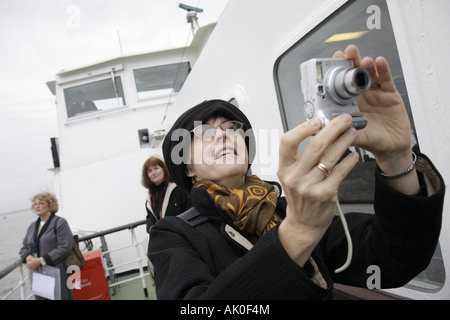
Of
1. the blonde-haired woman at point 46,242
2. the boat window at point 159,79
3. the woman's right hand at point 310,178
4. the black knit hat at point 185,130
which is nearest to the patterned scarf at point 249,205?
the black knit hat at point 185,130

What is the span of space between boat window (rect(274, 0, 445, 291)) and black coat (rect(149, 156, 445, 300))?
33 cm

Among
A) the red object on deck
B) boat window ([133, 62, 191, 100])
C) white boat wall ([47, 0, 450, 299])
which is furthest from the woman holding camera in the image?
boat window ([133, 62, 191, 100])

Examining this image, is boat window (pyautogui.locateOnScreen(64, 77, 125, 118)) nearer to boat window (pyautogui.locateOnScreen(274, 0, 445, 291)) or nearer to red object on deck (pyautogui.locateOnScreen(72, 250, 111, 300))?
red object on deck (pyautogui.locateOnScreen(72, 250, 111, 300))

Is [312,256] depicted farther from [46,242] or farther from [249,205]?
[46,242]

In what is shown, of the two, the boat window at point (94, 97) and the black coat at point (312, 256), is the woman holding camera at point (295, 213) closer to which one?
the black coat at point (312, 256)

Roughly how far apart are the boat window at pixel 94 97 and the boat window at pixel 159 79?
47cm

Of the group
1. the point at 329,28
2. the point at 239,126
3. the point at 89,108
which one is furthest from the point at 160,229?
the point at 89,108

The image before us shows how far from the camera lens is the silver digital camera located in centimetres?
63

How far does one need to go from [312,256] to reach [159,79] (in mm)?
6622

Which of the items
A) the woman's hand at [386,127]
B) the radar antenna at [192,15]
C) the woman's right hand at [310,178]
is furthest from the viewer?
the radar antenna at [192,15]

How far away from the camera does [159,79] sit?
6.79 metres

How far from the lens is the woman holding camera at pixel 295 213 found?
59 centimetres

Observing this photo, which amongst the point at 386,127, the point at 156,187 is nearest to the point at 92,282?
the point at 156,187
